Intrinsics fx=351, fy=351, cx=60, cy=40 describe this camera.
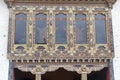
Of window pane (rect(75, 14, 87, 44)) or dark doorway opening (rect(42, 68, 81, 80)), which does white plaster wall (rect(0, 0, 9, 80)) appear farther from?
dark doorway opening (rect(42, 68, 81, 80))

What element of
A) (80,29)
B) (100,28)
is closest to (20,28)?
(80,29)

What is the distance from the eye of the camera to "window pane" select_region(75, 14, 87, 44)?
22.4 metres

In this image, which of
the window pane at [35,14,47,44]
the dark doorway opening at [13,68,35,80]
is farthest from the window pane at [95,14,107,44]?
the dark doorway opening at [13,68,35,80]

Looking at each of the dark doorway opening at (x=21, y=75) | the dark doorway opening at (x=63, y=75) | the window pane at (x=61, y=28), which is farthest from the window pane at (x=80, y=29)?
the dark doorway opening at (x=63, y=75)

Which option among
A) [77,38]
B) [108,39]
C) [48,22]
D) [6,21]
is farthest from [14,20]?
[108,39]

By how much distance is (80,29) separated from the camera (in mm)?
22594

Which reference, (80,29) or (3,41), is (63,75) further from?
(3,41)

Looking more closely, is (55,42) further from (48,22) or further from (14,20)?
(14,20)

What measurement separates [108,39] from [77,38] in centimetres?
197

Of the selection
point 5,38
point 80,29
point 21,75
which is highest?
point 80,29

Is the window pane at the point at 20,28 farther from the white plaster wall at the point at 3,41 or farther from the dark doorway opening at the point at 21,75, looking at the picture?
the dark doorway opening at the point at 21,75

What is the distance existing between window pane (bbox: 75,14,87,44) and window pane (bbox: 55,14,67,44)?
2.56ft

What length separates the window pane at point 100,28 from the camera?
22438mm

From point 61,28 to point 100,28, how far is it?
252 cm
